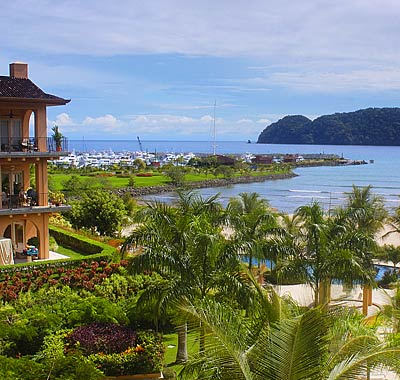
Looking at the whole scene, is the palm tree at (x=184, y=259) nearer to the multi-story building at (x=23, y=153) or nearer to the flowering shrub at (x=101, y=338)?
the flowering shrub at (x=101, y=338)

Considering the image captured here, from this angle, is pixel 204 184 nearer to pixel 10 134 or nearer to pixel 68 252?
pixel 68 252

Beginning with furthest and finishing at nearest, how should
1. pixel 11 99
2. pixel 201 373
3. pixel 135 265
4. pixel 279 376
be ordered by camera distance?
pixel 11 99
pixel 135 265
pixel 201 373
pixel 279 376

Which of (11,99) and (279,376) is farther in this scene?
(11,99)

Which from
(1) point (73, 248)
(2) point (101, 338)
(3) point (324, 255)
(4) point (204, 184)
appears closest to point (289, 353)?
(2) point (101, 338)

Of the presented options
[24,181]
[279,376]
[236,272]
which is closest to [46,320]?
[236,272]

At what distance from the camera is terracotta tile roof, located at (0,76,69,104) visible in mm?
24062

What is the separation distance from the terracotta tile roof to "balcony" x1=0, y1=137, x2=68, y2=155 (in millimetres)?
1698

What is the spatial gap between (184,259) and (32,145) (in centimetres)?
1171

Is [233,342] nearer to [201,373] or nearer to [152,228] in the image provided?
[201,373]

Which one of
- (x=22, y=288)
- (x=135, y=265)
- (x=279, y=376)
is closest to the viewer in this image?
(x=279, y=376)

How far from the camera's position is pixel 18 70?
26094 mm

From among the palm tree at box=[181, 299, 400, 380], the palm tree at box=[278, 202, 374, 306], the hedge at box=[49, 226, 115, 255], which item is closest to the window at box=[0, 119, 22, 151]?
the hedge at box=[49, 226, 115, 255]

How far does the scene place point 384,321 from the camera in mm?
14727

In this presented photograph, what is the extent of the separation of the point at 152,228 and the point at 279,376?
9085 millimetres
